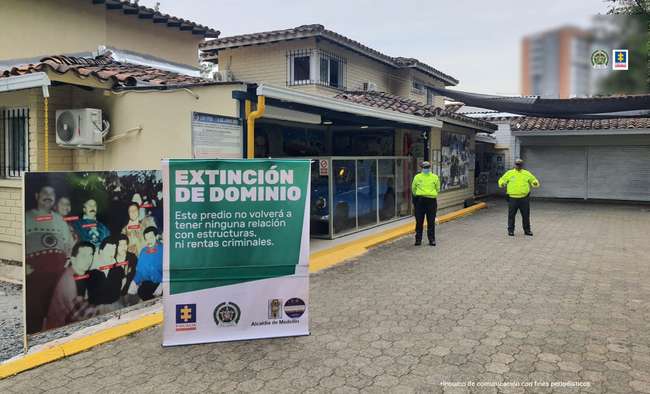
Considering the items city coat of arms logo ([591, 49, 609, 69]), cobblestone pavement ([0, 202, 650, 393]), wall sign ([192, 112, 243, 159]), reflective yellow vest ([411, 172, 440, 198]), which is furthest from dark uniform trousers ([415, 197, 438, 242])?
wall sign ([192, 112, 243, 159])

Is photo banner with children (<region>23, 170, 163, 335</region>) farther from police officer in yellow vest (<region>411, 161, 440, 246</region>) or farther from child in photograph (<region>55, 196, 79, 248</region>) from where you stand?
police officer in yellow vest (<region>411, 161, 440, 246</region>)

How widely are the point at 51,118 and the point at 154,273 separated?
3890 millimetres

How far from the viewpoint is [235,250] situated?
189 inches

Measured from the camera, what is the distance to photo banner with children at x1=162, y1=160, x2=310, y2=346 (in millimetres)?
4648

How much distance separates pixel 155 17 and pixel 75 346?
11.3 m

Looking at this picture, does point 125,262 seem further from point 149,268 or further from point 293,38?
point 293,38

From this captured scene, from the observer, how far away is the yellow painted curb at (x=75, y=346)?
4355mm

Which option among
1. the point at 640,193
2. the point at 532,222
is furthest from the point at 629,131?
the point at 532,222

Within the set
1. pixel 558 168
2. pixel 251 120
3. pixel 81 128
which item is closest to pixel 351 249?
pixel 251 120

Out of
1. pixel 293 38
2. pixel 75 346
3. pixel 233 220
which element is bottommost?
pixel 75 346

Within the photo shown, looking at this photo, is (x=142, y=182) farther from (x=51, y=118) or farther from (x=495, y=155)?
(x=495, y=155)

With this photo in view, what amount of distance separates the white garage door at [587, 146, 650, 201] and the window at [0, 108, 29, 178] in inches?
755

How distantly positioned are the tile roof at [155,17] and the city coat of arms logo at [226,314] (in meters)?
10.5

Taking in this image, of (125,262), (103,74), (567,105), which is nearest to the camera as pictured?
(125,262)
